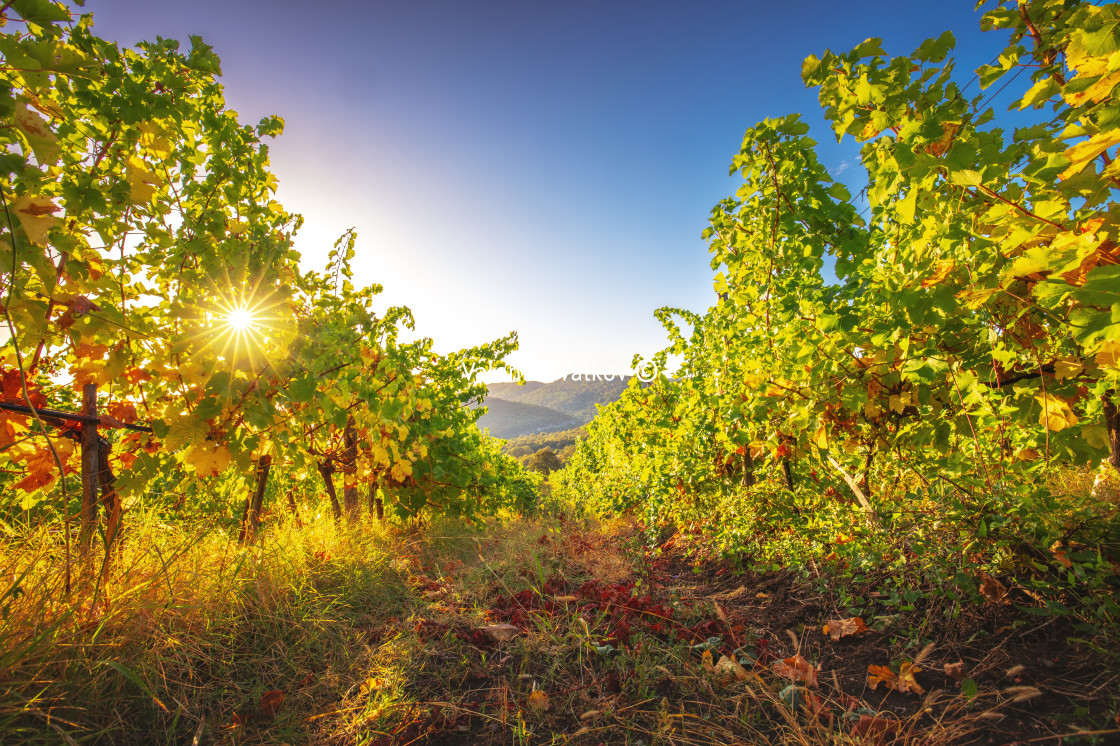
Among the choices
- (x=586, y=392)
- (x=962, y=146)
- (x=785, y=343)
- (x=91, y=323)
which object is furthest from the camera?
(x=586, y=392)

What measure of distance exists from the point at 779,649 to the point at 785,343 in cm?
167

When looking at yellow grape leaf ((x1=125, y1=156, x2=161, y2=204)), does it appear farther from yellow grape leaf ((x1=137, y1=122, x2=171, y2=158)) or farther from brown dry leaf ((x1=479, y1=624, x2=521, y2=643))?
brown dry leaf ((x1=479, y1=624, x2=521, y2=643))

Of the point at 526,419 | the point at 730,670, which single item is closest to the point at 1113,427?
the point at 730,670

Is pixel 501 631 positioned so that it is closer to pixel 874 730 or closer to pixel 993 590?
pixel 874 730

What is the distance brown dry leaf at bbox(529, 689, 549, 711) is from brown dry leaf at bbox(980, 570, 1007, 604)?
6.18ft

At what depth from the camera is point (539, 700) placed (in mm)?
1794

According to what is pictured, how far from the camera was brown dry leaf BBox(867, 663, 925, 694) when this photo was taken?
1.62m

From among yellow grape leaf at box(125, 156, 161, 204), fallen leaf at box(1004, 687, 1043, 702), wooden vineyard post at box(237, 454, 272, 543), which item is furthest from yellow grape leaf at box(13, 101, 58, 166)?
fallen leaf at box(1004, 687, 1043, 702)

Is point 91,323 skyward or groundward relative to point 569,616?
skyward

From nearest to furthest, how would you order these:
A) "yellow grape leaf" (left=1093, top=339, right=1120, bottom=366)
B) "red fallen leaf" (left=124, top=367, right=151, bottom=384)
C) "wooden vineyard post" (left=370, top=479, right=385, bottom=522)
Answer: "yellow grape leaf" (left=1093, top=339, right=1120, bottom=366) → "red fallen leaf" (left=124, top=367, right=151, bottom=384) → "wooden vineyard post" (left=370, top=479, right=385, bottom=522)

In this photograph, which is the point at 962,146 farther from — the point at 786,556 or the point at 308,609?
the point at 308,609

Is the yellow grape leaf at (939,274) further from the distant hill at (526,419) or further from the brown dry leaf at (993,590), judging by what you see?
the distant hill at (526,419)

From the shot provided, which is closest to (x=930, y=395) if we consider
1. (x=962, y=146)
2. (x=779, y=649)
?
(x=962, y=146)

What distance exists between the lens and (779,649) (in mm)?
2088
